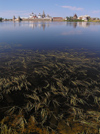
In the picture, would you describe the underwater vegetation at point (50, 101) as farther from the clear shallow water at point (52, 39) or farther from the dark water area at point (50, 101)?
the clear shallow water at point (52, 39)

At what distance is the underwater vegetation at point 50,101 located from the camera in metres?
4.20

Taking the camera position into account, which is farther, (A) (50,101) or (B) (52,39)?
(B) (52,39)

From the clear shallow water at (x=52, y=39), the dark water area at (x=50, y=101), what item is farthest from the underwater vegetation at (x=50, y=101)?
the clear shallow water at (x=52, y=39)

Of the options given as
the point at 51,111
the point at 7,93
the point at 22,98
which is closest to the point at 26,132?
the point at 51,111

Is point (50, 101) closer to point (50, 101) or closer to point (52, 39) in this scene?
point (50, 101)

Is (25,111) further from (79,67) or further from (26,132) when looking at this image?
(79,67)

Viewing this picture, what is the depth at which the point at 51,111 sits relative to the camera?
4.96 metres

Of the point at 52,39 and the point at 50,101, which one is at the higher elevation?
the point at 52,39

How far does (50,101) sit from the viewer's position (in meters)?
5.65

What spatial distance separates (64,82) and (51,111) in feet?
9.67

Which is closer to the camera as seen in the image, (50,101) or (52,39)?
(50,101)

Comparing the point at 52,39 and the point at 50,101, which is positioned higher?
the point at 52,39

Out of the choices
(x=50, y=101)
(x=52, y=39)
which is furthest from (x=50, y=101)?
(x=52, y=39)

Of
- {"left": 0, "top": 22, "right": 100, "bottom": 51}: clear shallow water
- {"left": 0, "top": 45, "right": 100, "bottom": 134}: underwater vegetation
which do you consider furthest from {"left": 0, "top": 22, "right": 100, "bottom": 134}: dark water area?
{"left": 0, "top": 22, "right": 100, "bottom": 51}: clear shallow water
